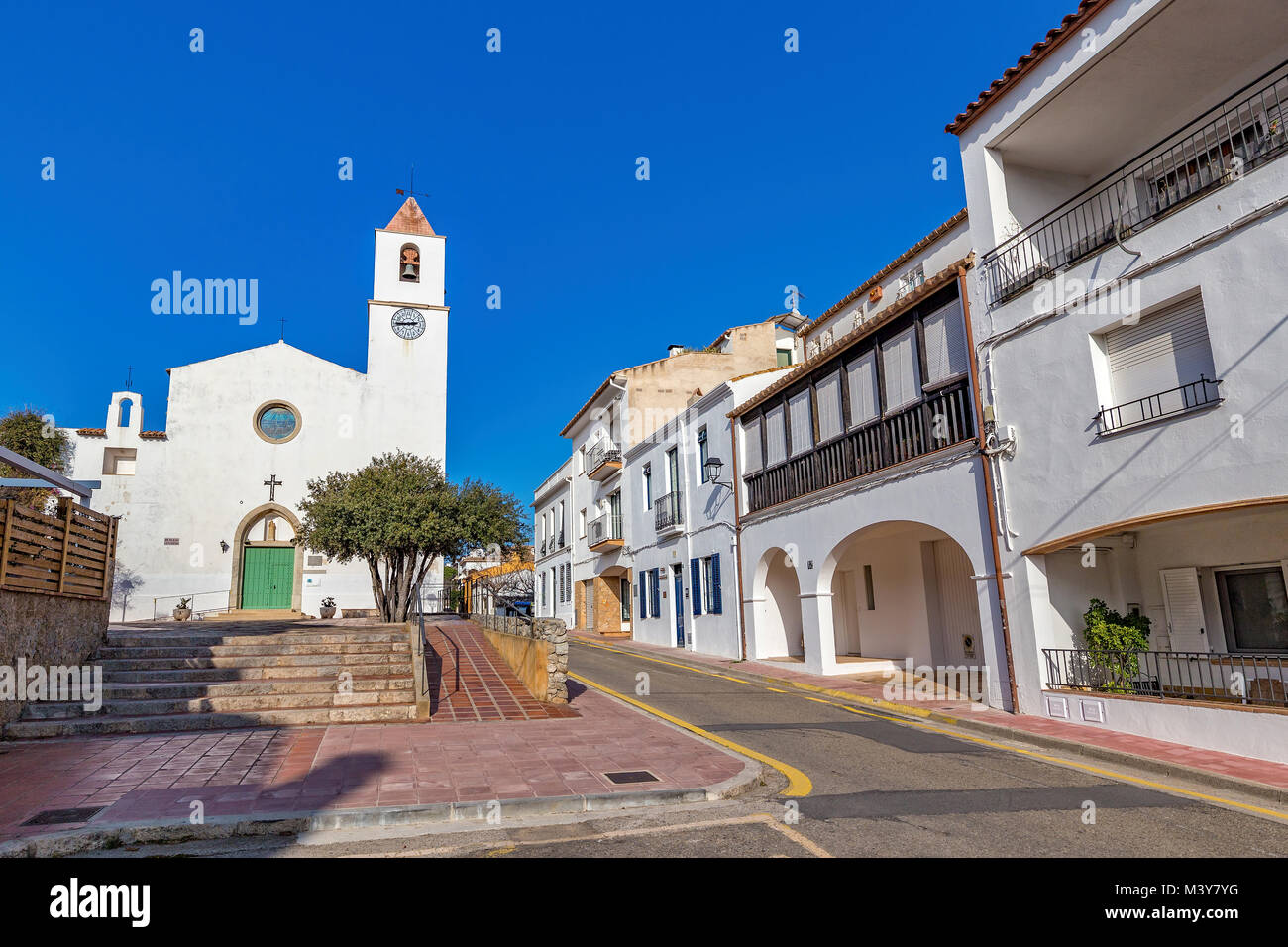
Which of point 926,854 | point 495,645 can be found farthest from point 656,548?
point 926,854

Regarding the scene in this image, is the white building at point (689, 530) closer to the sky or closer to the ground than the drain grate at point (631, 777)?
closer to the sky

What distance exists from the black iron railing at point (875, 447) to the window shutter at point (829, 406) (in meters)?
0.30

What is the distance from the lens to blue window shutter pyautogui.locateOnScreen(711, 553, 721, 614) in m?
21.0

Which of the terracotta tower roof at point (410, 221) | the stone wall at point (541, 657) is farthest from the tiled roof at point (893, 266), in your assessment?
the terracotta tower roof at point (410, 221)

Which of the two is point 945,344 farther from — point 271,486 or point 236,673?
point 271,486

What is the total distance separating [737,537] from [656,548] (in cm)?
579

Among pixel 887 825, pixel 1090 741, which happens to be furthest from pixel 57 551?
pixel 1090 741

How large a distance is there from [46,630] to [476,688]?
5.82m

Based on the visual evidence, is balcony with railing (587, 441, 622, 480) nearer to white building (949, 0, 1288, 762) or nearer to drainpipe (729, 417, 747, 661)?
drainpipe (729, 417, 747, 661)

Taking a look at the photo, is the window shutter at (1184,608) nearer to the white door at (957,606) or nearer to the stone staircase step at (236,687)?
the white door at (957,606)

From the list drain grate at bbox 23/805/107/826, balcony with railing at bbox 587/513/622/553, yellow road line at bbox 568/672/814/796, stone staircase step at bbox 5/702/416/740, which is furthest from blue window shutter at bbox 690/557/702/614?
drain grate at bbox 23/805/107/826

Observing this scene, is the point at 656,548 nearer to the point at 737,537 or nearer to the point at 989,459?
the point at 737,537

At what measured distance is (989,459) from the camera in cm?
1166

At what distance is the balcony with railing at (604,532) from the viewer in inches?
1142
